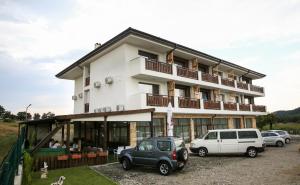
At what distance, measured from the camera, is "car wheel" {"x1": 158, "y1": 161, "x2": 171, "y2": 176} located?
1099 cm

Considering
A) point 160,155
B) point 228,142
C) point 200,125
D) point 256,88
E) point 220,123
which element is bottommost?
point 160,155

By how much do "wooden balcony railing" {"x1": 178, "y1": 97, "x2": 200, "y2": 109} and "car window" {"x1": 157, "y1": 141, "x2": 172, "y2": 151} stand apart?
951 cm

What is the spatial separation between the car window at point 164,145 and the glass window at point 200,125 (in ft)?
44.3

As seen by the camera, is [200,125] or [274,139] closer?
[274,139]

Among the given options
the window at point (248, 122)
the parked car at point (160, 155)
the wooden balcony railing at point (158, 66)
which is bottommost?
the parked car at point (160, 155)

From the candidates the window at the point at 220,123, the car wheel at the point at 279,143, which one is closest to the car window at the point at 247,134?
the car wheel at the point at 279,143

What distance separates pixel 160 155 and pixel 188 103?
36.5 feet

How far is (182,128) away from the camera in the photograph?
901 inches

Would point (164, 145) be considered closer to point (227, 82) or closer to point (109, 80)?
point (109, 80)

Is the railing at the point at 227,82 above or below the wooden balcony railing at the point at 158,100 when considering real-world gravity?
above

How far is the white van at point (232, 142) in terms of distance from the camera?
53.0ft

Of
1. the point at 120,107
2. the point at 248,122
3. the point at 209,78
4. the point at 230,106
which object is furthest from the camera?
the point at 248,122

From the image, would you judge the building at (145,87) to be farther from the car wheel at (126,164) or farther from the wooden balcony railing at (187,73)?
the car wheel at (126,164)

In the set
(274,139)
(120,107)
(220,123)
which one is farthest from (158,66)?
(274,139)
